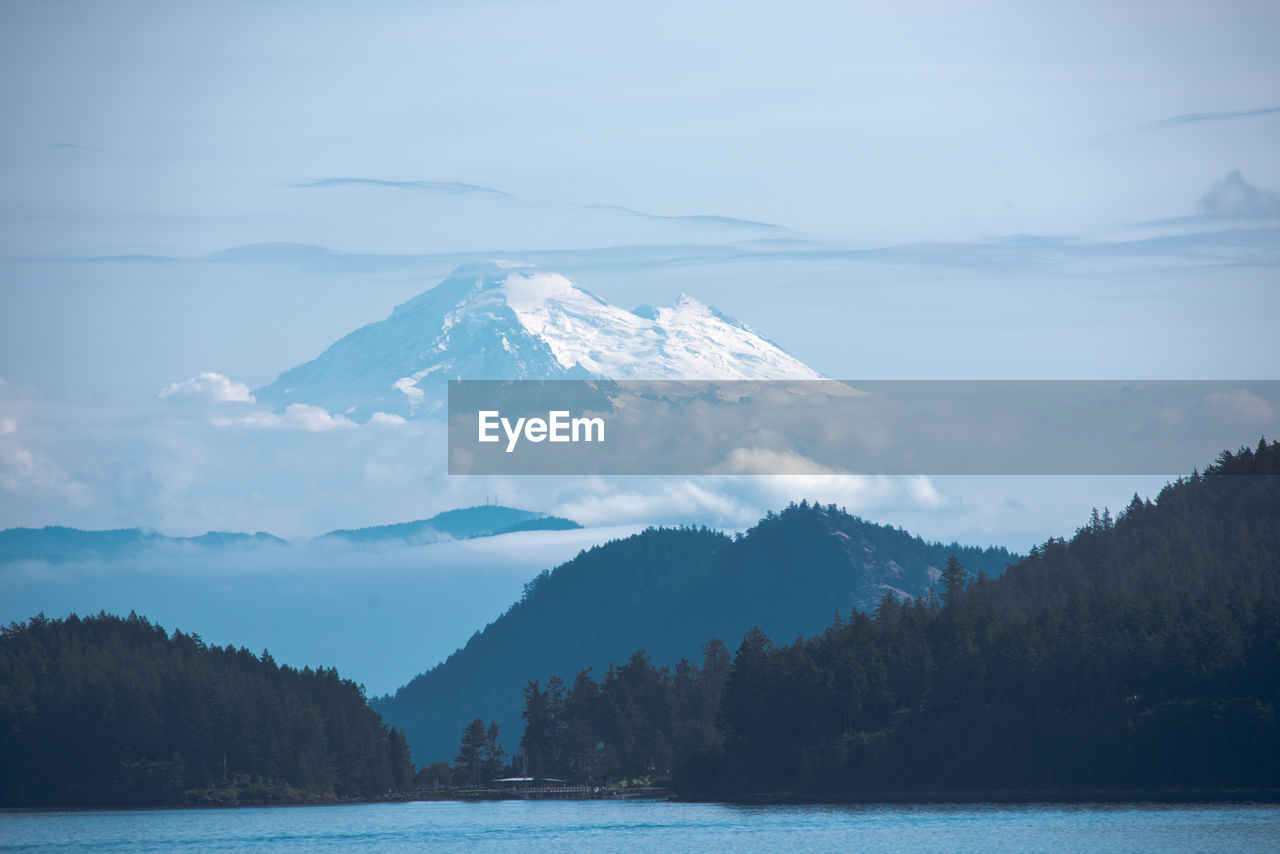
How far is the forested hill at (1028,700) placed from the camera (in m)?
148

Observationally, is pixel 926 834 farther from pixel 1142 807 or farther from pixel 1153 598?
pixel 1153 598

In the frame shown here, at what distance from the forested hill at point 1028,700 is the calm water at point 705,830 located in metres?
8.98

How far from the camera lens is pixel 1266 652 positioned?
5940 inches

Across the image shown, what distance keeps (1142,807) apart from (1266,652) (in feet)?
71.3

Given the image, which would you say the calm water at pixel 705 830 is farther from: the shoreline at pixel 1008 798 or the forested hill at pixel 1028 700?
the forested hill at pixel 1028 700

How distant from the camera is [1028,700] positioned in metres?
161

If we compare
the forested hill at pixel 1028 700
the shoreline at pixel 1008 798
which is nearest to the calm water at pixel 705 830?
the shoreline at pixel 1008 798

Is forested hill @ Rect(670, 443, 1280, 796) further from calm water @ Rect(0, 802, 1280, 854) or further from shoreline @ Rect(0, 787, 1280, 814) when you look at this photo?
calm water @ Rect(0, 802, 1280, 854)

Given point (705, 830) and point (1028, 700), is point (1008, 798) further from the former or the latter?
point (705, 830)

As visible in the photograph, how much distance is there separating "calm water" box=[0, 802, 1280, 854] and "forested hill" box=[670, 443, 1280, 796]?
29.5ft

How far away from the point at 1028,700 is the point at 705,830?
4471cm

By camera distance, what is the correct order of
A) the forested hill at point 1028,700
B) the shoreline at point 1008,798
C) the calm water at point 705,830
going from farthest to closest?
the forested hill at point 1028,700
the shoreline at point 1008,798
the calm water at point 705,830

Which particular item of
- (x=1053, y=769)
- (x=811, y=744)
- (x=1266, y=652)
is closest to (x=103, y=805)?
(x=811, y=744)

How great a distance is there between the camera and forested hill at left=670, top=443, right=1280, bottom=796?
148 meters
